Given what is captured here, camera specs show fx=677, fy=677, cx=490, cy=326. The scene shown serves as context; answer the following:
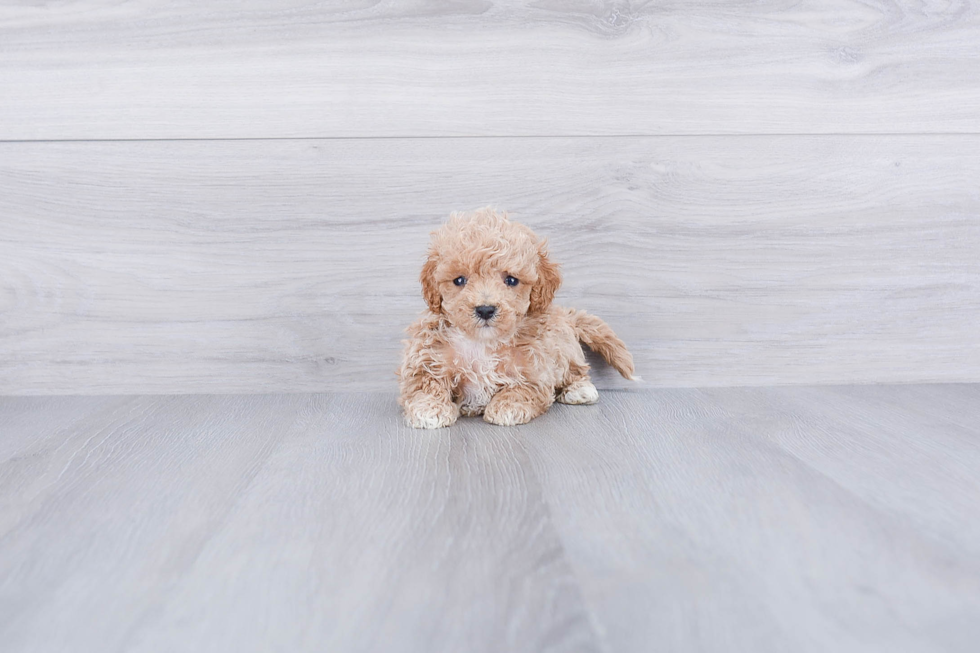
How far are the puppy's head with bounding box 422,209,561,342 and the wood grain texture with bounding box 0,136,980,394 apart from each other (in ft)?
0.71

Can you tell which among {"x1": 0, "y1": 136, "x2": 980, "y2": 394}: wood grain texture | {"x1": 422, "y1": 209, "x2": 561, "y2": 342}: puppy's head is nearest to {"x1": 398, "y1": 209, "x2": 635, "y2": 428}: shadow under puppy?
{"x1": 422, "y1": 209, "x2": 561, "y2": 342}: puppy's head

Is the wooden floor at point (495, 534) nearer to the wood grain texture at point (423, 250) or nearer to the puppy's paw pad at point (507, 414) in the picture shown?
the puppy's paw pad at point (507, 414)

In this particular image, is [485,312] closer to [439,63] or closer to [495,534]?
[495,534]

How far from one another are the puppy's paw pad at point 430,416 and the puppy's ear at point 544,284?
191 millimetres

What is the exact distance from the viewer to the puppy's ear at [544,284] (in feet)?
3.19

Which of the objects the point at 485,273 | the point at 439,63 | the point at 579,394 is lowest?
the point at 579,394

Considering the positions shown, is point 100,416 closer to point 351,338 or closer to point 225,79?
point 351,338

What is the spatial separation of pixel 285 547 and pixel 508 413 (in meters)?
0.43

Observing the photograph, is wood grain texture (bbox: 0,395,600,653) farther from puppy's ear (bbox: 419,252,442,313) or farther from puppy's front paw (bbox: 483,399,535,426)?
puppy's ear (bbox: 419,252,442,313)

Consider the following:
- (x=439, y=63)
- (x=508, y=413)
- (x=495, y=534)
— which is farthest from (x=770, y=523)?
(x=439, y=63)

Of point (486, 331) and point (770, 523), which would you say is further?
point (486, 331)

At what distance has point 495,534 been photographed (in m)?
0.61

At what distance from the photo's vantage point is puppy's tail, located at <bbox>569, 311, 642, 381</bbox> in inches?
44.3

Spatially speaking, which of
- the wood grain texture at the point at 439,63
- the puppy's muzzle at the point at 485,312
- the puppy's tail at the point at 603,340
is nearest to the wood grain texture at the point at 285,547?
the puppy's muzzle at the point at 485,312
